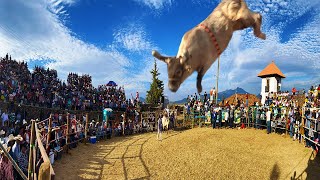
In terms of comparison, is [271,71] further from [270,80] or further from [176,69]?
[176,69]

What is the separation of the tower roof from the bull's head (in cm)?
3177

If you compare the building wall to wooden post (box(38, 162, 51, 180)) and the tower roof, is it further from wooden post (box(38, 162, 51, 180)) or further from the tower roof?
wooden post (box(38, 162, 51, 180))

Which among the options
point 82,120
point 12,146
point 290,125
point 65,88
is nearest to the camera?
point 12,146

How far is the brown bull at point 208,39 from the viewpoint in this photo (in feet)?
9.12

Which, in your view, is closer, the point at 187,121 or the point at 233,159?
the point at 233,159

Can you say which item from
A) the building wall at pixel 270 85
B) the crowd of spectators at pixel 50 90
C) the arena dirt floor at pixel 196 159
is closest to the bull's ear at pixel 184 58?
the arena dirt floor at pixel 196 159

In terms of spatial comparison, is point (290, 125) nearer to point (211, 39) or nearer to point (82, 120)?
point (82, 120)

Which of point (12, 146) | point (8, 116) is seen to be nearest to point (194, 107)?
point (8, 116)

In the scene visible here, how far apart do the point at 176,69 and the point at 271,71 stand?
32725mm

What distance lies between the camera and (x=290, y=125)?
17.8 meters

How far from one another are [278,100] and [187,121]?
8224mm

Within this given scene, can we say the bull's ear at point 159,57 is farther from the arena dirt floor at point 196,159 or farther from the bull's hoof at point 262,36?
the arena dirt floor at point 196,159

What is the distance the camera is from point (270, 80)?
32906 mm

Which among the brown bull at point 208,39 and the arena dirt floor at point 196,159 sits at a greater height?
the brown bull at point 208,39
